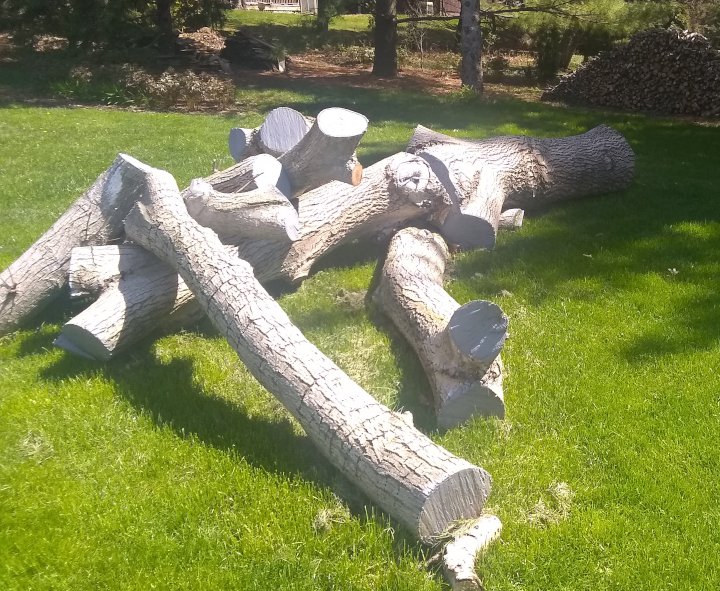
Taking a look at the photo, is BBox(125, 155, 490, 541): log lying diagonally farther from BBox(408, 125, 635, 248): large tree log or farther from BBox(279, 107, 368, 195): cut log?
BBox(408, 125, 635, 248): large tree log

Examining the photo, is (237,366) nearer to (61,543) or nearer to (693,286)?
(61,543)

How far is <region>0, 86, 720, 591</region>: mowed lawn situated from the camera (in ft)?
9.59

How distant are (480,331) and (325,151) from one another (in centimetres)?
240

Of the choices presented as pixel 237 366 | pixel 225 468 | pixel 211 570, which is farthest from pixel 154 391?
pixel 211 570

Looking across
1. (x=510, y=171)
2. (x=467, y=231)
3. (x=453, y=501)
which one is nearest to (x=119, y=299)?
(x=453, y=501)

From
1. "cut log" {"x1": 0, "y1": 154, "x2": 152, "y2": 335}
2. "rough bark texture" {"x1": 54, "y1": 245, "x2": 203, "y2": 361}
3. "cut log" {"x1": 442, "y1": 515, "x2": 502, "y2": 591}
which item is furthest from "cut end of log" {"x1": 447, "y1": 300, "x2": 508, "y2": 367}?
"cut log" {"x1": 0, "y1": 154, "x2": 152, "y2": 335}

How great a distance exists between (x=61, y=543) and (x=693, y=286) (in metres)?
4.96

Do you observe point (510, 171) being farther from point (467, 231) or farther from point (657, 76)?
point (657, 76)

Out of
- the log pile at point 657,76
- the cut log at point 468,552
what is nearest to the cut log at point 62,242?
the cut log at point 468,552

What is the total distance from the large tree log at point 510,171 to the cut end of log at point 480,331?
2396mm

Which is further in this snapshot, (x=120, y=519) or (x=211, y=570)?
(x=120, y=519)

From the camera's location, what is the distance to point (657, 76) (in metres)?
12.8

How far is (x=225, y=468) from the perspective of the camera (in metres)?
3.45

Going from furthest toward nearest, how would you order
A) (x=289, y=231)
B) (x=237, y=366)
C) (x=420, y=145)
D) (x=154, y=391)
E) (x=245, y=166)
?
(x=420, y=145) → (x=245, y=166) → (x=289, y=231) → (x=237, y=366) → (x=154, y=391)
